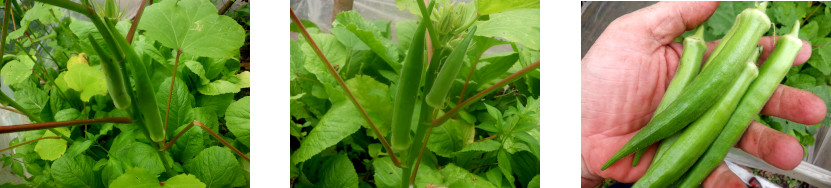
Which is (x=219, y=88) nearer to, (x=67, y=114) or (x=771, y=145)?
(x=67, y=114)

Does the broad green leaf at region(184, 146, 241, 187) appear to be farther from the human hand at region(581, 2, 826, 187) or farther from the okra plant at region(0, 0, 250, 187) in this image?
the human hand at region(581, 2, 826, 187)

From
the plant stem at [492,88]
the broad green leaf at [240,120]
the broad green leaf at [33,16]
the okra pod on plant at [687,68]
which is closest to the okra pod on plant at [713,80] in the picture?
the okra pod on plant at [687,68]

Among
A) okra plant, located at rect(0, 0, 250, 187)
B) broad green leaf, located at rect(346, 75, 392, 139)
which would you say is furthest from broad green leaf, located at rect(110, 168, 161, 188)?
broad green leaf, located at rect(346, 75, 392, 139)

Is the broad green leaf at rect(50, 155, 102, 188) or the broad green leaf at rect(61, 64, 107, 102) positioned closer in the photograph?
the broad green leaf at rect(61, 64, 107, 102)

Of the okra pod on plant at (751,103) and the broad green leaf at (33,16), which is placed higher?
the broad green leaf at (33,16)

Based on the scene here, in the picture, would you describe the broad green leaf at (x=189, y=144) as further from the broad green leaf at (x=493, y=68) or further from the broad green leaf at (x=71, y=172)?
the broad green leaf at (x=493, y=68)

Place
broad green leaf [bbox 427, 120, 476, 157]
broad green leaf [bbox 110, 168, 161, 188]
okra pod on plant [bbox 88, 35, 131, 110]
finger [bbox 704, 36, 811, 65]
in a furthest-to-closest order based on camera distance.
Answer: finger [bbox 704, 36, 811, 65], broad green leaf [bbox 427, 120, 476, 157], broad green leaf [bbox 110, 168, 161, 188], okra pod on plant [bbox 88, 35, 131, 110]

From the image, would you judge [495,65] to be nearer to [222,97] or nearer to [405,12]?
[405,12]
